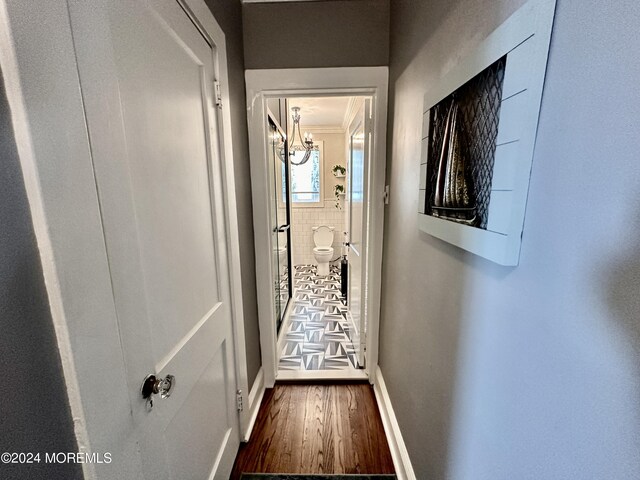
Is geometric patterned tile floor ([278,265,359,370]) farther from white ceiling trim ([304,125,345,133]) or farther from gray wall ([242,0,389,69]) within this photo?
white ceiling trim ([304,125,345,133])

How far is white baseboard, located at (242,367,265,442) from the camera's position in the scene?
1.47 meters

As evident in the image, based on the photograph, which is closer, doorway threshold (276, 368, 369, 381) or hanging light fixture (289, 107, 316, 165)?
doorway threshold (276, 368, 369, 381)

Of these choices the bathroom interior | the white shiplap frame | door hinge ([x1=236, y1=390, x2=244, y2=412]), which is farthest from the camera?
the bathroom interior

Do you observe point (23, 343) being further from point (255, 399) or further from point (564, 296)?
point (255, 399)

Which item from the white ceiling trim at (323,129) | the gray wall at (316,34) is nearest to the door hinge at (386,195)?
the gray wall at (316,34)

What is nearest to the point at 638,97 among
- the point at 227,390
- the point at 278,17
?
the point at 227,390

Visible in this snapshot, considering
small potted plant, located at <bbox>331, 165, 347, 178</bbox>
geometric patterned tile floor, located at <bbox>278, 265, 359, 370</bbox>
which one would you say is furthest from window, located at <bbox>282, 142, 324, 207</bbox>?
geometric patterned tile floor, located at <bbox>278, 265, 359, 370</bbox>

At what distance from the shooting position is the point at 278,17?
148 centimetres

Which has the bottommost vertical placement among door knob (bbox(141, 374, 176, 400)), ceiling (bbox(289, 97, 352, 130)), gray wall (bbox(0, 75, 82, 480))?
door knob (bbox(141, 374, 176, 400))

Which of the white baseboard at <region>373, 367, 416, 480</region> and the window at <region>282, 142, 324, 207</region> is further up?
the window at <region>282, 142, 324, 207</region>

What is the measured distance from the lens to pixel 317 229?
180 inches

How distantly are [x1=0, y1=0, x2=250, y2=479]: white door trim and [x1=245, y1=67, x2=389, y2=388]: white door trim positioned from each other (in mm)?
1180

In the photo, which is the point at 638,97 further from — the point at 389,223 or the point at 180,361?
the point at 389,223

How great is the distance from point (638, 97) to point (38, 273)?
87 centimetres
